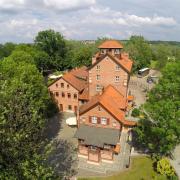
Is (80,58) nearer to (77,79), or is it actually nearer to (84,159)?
(77,79)

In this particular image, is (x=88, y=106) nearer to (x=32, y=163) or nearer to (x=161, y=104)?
(x=161, y=104)

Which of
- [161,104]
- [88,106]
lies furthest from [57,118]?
[161,104]

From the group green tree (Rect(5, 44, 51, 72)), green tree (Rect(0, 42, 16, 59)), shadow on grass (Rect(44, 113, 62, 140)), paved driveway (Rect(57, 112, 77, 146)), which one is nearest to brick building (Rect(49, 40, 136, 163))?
paved driveway (Rect(57, 112, 77, 146))

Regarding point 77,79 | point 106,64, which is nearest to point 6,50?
point 77,79

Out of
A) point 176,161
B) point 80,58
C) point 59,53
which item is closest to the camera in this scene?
point 176,161

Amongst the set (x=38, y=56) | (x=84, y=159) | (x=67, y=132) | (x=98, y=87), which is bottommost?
(x=84, y=159)

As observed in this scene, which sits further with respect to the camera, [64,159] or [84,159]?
[84,159]

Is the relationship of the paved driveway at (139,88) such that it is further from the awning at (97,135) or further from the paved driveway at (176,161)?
the awning at (97,135)
